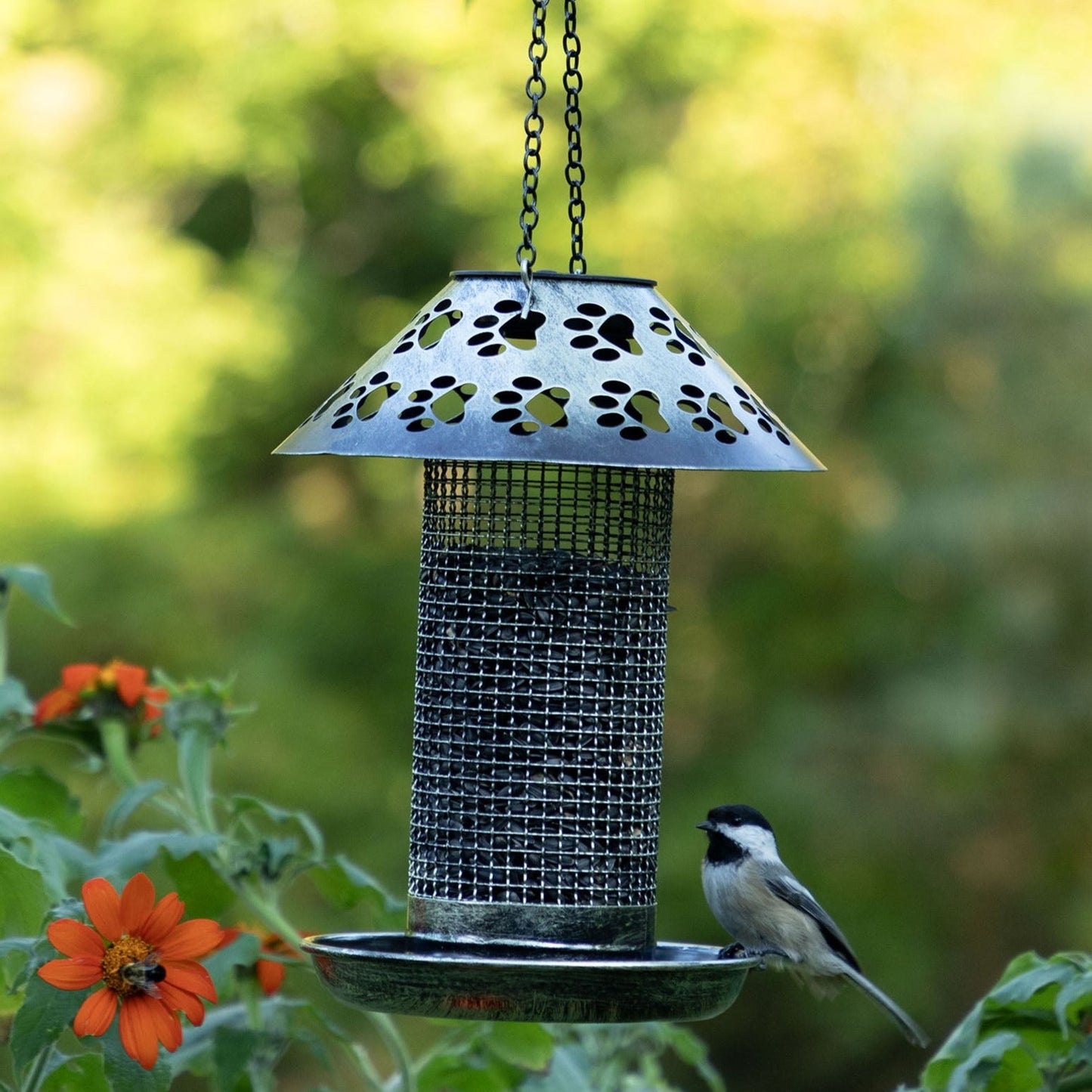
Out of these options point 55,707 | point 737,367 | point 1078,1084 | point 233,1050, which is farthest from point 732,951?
point 737,367

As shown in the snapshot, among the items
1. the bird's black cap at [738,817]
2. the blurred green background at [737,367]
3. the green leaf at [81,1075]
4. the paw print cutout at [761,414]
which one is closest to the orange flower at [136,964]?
the green leaf at [81,1075]

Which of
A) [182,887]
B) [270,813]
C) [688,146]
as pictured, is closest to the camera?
[270,813]

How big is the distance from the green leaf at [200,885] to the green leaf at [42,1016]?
665mm

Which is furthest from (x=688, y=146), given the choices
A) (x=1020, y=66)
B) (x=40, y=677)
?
(x=40, y=677)

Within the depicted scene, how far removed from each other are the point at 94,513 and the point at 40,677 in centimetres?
124

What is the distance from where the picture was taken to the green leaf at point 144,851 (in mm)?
2746

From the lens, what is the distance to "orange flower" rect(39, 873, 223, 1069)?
2.22 meters

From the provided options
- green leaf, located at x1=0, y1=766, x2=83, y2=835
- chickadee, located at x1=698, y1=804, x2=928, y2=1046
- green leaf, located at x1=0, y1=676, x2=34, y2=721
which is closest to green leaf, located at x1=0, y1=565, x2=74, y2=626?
green leaf, located at x1=0, y1=676, x2=34, y2=721

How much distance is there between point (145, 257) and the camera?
37.6 ft

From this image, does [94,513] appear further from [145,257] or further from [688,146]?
[688,146]

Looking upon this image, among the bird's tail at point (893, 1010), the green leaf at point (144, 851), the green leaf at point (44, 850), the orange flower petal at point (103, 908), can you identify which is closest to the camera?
the orange flower petal at point (103, 908)

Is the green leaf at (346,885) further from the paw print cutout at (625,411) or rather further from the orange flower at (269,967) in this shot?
the paw print cutout at (625,411)

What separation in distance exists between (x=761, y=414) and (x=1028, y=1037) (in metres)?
1.05

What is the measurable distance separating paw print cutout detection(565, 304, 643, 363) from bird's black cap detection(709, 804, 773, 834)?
151 cm
